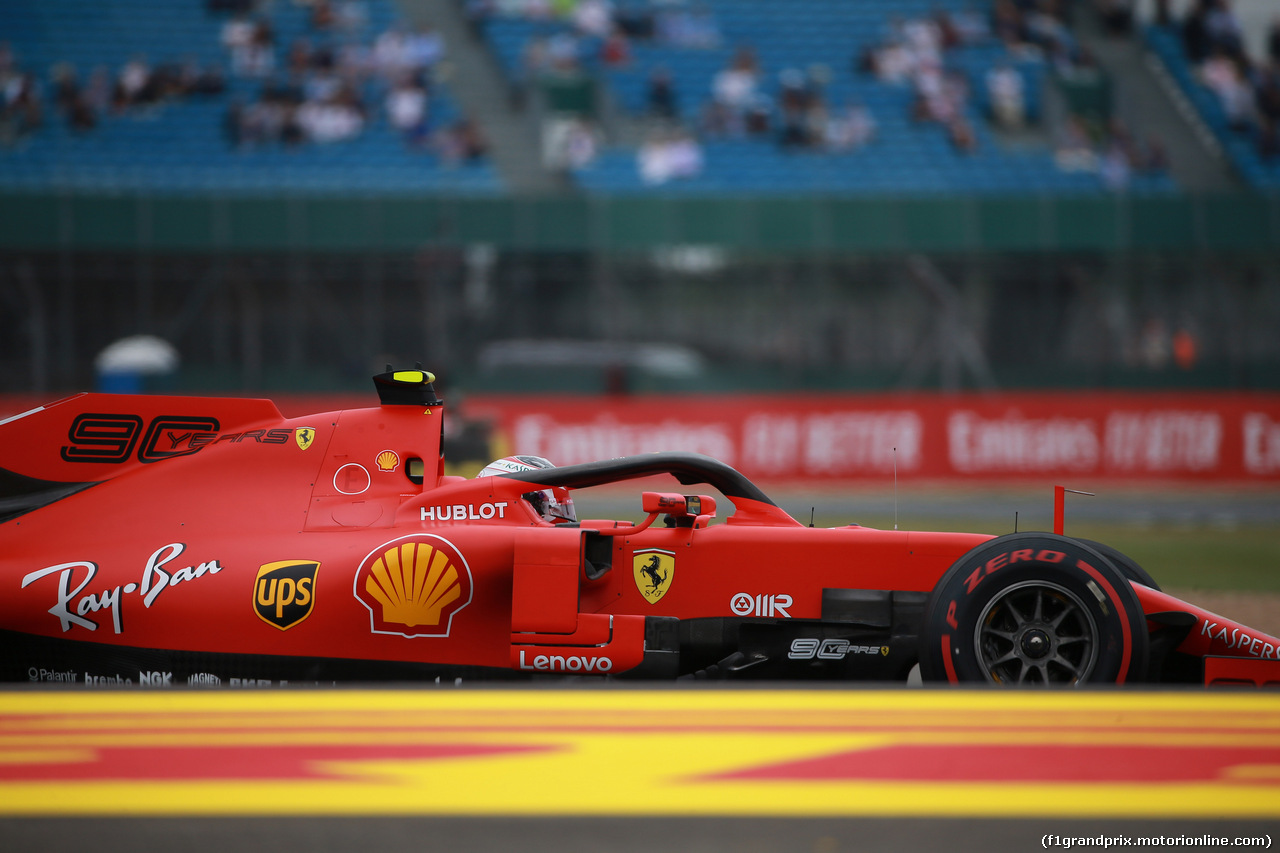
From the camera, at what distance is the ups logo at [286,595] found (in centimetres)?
443

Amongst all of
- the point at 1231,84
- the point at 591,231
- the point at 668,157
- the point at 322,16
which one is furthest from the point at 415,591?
the point at 1231,84

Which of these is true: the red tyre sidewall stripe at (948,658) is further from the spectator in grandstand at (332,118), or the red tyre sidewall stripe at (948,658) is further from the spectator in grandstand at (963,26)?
the spectator in grandstand at (963,26)

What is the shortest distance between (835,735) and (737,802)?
64cm

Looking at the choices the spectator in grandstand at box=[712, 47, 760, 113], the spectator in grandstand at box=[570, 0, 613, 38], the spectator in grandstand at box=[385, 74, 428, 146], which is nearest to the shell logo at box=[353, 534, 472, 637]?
the spectator in grandstand at box=[385, 74, 428, 146]

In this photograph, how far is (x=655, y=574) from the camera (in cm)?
449

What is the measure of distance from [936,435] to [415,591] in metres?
13.0

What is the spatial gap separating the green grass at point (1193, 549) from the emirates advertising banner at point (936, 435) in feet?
10.9

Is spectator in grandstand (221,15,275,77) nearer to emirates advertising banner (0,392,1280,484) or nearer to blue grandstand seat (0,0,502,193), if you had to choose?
blue grandstand seat (0,0,502,193)

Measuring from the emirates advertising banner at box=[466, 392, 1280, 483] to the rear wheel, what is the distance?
38.9ft

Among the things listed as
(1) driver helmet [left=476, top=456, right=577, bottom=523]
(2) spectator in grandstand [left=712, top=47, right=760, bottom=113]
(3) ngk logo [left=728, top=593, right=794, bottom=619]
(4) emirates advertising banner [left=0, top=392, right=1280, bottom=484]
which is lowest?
(4) emirates advertising banner [left=0, top=392, right=1280, bottom=484]

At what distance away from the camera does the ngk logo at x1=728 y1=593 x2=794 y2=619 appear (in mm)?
4441

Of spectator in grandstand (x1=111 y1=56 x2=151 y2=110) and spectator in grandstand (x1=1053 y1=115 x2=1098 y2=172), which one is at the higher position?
spectator in grandstand (x1=111 y1=56 x2=151 y2=110)

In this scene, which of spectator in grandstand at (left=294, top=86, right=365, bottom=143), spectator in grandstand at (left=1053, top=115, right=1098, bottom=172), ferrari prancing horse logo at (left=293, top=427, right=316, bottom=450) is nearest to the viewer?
ferrari prancing horse logo at (left=293, top=427, right=316, bottom=450)

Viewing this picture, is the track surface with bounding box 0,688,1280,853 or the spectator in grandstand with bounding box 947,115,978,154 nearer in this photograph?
the track surface with bounding box 0,688,1280,853
